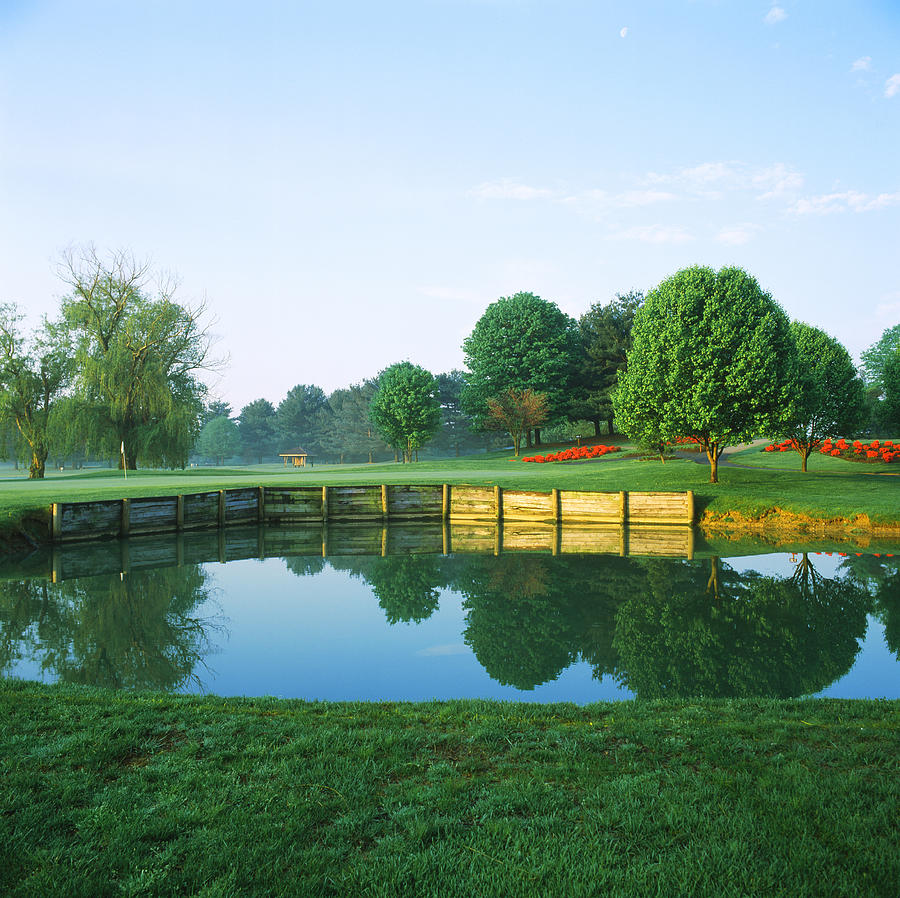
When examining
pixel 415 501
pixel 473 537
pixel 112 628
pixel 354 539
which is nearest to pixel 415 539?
pixel 473 537

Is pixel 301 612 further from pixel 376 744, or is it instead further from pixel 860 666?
pixel 860 666

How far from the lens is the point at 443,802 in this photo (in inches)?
156

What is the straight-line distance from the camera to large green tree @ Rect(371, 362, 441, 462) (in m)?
55.8

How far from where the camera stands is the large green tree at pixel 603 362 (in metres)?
55.6

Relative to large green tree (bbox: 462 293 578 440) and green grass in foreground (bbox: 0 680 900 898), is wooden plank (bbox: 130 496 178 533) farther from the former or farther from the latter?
large green tree (bbox: 462 293 578 440)

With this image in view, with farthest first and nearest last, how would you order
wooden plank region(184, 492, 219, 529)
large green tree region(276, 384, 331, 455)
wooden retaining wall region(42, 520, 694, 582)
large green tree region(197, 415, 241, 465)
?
large green tree region(276, 384, 331, 455)
large green tree region(197, 415, 241, 465)
wooden plank region(184, 492, 219, 529)
wooden retaining wall region(42, 520, 694, 582)

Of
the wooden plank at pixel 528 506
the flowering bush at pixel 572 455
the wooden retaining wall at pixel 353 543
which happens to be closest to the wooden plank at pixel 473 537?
the wooden retaining wall at pixel 353 543

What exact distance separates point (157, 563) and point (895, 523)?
21.2 meters

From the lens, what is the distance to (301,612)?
1184 cm

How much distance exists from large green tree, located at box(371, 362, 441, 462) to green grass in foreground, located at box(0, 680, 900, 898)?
50.2 meters

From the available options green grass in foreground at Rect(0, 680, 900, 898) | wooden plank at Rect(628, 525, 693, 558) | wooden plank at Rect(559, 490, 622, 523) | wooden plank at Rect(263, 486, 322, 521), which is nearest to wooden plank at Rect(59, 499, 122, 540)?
wooden plank at Rect(263, 486, 322, 521)

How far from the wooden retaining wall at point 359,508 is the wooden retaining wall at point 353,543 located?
1.26ft

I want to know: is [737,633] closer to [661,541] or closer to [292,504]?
[661,541]

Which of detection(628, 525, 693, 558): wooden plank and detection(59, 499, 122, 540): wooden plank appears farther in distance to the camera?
detection(59, 499, 122, 540): wooden plank
